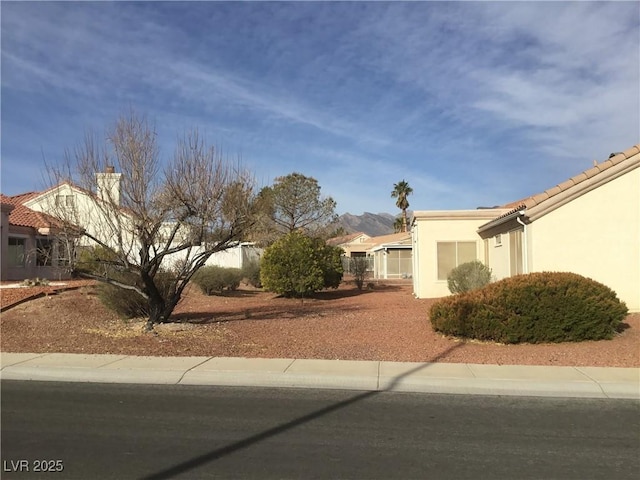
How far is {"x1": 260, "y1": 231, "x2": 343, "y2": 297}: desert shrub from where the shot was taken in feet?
75.7

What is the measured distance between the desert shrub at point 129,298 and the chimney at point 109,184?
312 cm

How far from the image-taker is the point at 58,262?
12750 mm

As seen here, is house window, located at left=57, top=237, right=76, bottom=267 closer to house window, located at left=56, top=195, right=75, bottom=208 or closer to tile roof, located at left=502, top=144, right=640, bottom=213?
house window, located at left=56, top=195, right=75, bottom=208

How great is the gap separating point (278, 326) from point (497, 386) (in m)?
7.04

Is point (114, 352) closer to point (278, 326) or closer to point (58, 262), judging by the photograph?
point (58, 262)

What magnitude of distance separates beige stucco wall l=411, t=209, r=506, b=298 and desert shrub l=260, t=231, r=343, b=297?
4377 mm

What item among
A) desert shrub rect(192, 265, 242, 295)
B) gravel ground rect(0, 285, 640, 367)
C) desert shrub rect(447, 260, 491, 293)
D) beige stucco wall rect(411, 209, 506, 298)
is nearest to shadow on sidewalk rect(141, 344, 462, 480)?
gravel ground rect(0, 285, 640, 367)

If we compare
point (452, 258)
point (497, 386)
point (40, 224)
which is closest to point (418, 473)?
point (497, 386)

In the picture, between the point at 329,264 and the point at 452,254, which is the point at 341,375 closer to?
the point at 452,254

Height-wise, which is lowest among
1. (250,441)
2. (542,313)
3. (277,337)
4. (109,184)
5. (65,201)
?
(250,441)

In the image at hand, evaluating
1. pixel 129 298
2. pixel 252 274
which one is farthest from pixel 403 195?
pixel 129 298

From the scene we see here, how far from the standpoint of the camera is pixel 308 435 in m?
5.99

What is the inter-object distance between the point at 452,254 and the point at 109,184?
46.3 feet

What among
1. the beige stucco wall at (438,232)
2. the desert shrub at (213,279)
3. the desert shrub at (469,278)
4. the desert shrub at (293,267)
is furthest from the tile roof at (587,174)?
the desert shrub at (213,279)
